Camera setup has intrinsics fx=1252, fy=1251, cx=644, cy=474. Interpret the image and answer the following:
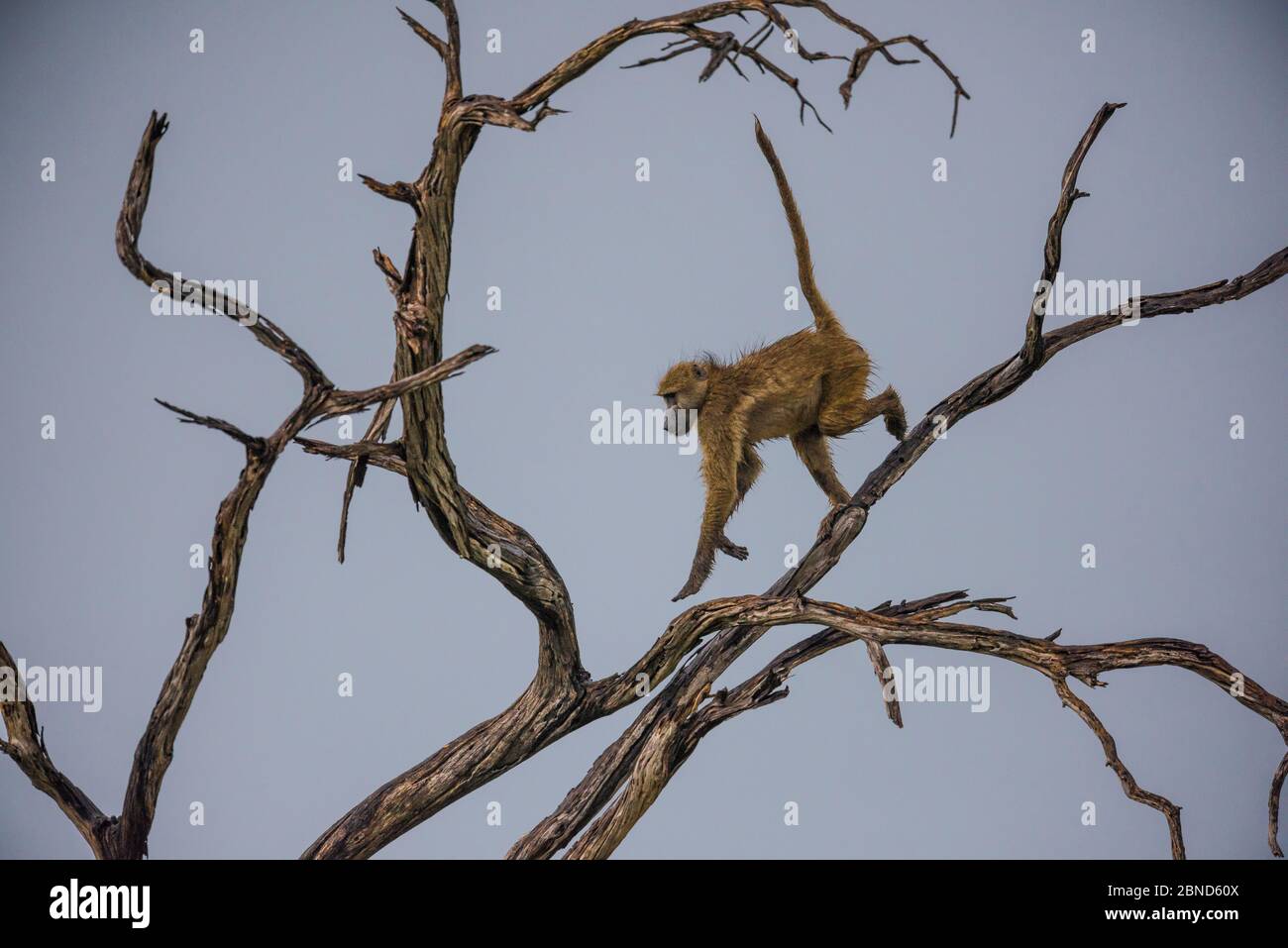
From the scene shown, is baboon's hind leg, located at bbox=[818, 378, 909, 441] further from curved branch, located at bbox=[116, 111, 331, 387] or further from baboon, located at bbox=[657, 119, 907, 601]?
curved branch, located at bbox=[116, 111, 331, 387]

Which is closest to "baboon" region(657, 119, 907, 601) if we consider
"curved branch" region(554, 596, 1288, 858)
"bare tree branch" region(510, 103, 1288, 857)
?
"bare tree branch" region(510, 103, 1288, 857)

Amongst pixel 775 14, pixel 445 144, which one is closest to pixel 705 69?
pixel 775 14

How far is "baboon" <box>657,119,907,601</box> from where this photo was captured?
4734 mm

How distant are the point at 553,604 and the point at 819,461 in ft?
4.76

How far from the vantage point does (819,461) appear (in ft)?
16.8

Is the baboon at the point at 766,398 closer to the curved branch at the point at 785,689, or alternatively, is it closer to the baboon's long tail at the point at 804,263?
the baboon's long tail at the point at 804,263

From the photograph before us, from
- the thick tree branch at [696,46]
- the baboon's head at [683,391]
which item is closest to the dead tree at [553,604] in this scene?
the thick tree branch at [696,46]

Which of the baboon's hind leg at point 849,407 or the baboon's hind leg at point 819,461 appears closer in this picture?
the baboon's hind leg at point 849,407

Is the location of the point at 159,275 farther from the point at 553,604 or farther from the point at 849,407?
the point at 849,407

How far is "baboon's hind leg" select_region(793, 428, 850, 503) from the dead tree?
13.3 inches

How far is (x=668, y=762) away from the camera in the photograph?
4.22m

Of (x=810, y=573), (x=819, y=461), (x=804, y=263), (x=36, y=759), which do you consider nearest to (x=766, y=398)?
(x=819, y=461)

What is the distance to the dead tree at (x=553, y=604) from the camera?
3.60 meters
